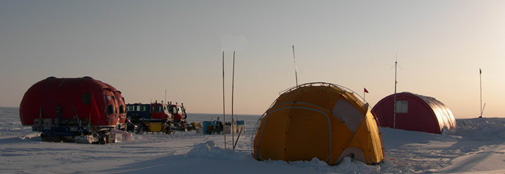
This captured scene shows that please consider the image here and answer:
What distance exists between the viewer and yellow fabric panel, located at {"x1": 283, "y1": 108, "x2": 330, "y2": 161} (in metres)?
14.3

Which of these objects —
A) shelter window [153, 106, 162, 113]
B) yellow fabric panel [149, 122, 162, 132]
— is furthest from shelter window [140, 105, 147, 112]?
yellow fabric panel [149, 122, 162, 132]

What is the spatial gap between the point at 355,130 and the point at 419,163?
3521 mm

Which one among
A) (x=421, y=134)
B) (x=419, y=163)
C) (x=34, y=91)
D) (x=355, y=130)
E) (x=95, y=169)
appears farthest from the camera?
(x=421, y=134)

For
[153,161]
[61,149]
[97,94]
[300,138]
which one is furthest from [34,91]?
[300,138]

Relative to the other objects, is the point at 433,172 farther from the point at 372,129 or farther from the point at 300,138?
the point at 300,138

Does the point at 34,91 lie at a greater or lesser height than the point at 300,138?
greater

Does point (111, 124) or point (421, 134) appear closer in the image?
point (111, 124)

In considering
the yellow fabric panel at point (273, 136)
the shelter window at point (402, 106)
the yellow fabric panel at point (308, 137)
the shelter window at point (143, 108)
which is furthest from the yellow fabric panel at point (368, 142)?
the shelter window at point (143, 108)

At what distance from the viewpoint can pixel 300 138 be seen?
14508mm

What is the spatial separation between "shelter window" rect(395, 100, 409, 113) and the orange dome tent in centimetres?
2014

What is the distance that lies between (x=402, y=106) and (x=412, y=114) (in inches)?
36.9

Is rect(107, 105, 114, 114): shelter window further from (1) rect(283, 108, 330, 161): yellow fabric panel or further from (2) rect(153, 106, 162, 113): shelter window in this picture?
(2) rect(153, 106, 162, 113): shelter window

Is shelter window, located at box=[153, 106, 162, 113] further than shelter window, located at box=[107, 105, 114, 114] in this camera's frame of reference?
Yes

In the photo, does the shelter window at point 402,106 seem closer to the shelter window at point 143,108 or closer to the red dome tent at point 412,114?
the red dome tent at point 412,114
